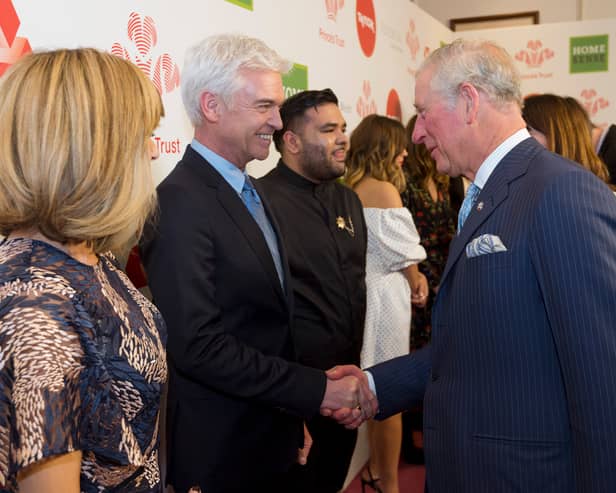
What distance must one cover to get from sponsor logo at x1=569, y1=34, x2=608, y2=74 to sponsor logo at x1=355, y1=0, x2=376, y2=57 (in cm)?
313

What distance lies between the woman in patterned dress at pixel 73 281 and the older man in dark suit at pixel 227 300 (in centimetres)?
49

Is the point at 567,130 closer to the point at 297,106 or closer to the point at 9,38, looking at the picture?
the point at 297,106

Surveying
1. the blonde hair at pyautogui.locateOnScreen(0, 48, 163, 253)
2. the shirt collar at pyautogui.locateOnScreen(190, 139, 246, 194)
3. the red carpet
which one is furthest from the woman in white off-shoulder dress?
the blonde hair at pyautogui.locateOnScreen(0, 48, 163, 253)

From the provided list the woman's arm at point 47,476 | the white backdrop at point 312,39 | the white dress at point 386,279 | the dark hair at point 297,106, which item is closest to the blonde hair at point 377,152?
the white dress at point 386,279

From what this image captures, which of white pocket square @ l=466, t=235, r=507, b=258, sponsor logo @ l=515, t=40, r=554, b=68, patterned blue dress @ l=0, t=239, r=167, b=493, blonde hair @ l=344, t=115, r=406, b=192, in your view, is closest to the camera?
patterned blue dress @ l=0, t=239, r=167, b=493

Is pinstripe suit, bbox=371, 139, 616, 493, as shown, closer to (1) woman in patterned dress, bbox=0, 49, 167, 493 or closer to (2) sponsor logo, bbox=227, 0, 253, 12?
(1) woman in patterned dress, bbox=0, 49, 167, 493

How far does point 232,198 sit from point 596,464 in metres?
1.12

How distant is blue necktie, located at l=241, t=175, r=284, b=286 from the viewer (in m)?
2.06

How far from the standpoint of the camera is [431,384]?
1.68 m

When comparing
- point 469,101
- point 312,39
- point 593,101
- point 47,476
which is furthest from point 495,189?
point 593,101

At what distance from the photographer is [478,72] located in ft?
5.46

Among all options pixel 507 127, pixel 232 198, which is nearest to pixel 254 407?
pixel 232 198

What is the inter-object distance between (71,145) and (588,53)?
269 inches

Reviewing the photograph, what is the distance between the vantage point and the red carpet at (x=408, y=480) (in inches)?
147
